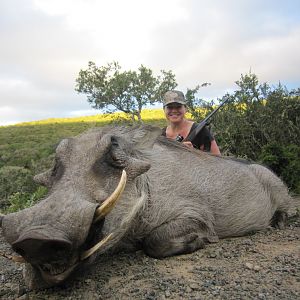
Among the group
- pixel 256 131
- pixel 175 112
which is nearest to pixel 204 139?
pixel 175 112

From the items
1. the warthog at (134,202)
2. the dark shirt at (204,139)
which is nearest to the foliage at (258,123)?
the dark shirt at (204,139)

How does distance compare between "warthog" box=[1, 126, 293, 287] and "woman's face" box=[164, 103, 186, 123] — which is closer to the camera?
"warthog" box=[1, 126, 293, 287]

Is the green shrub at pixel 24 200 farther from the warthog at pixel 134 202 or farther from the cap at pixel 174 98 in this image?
the warthog at pixel 134 202

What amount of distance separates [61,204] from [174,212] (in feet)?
4.69

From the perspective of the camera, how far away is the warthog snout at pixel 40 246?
2.43 m

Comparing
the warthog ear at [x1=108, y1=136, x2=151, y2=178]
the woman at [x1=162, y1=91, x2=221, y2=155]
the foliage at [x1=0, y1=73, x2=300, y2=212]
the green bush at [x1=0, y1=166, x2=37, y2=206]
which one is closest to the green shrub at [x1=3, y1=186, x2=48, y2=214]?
the foliage at [x1=0, y1=73, x2=300, y2=212]

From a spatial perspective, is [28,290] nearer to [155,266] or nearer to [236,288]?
[155,266]

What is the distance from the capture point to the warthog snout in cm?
243

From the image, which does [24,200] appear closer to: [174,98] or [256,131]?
[174,98]

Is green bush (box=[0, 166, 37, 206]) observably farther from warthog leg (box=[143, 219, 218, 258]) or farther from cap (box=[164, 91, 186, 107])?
warthog leg (box=[143, 219, 218, 258])

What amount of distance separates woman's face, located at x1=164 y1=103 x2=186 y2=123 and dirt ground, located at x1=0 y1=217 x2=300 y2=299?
2.27 m

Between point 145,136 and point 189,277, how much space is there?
1544 millimetres

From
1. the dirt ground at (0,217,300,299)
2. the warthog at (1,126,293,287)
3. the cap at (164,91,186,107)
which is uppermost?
the cap at (164,91,186,107)

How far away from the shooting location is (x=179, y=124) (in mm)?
6078
